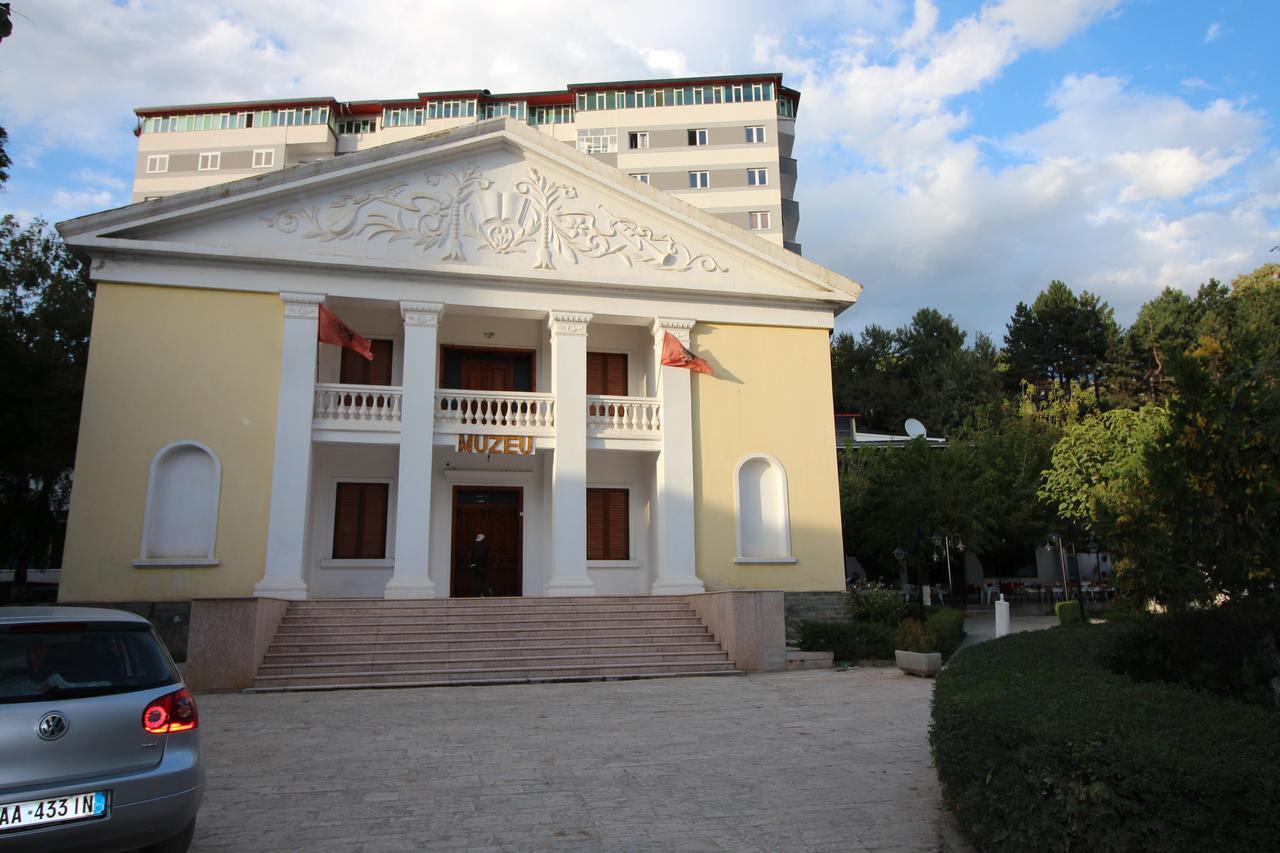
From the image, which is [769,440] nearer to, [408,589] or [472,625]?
[472,625]

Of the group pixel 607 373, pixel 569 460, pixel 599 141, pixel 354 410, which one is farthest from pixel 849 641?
pixel 599 141

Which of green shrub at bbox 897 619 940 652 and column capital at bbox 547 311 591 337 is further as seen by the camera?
column capital at bbox 547 311 591 337

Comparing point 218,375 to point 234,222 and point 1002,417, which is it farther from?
point 1002,417

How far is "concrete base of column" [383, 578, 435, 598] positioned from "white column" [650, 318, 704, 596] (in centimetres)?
486

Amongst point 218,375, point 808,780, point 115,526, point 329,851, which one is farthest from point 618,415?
point 329,851

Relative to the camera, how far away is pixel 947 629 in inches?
682

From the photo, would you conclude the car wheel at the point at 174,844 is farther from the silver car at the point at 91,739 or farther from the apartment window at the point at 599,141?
the apartment window at the point at 599,141

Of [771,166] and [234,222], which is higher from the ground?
[771,166]

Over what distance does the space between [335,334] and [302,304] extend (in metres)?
1.00

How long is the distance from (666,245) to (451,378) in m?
6.26

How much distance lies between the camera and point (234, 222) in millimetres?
18078

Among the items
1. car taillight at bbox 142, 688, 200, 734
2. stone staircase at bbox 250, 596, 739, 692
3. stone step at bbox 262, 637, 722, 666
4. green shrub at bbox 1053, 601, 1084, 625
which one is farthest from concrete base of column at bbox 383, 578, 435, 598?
green shrub at bbox 1053, 601, 1084, 625

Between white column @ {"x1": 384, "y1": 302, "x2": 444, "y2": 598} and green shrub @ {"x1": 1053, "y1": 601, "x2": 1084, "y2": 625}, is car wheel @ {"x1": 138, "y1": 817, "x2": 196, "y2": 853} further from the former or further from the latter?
green shrub @ {"x1": 1053, "y1": 601, "x2": 1084, "y2": 625}

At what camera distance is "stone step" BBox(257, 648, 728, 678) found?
1345cm
